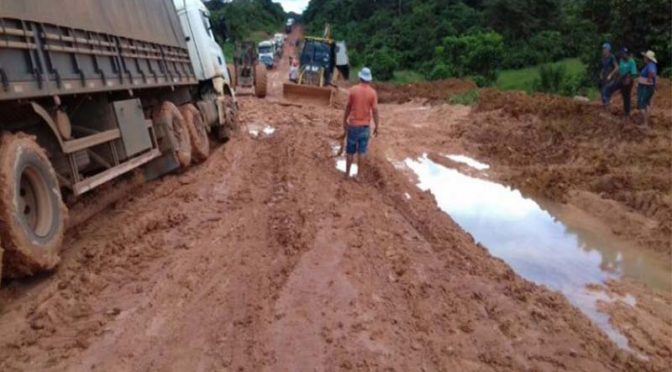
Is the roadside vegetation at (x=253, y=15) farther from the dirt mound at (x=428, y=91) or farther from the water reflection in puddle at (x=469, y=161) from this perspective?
the water reflection in puddle at (x=469, y=161)

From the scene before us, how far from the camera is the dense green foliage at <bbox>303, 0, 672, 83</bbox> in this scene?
20922 mm

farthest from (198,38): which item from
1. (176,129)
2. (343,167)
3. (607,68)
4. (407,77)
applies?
(407,77)

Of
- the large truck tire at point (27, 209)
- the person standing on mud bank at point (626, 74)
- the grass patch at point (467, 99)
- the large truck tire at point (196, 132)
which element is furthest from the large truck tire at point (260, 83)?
the large truck tire at point (27, 209)

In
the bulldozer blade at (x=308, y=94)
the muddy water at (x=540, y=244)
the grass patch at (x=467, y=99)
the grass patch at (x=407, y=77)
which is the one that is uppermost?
the bulldozer blade at (x=308, y=94)

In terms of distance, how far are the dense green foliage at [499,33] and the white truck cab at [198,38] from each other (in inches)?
588

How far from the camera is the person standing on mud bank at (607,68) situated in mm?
→ 14240

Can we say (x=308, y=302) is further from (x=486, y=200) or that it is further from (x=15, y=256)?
(x=486, y=200)

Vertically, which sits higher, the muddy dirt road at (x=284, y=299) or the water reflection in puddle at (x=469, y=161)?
the muddy dirt road at (x=284, y=299)

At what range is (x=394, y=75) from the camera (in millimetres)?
42250

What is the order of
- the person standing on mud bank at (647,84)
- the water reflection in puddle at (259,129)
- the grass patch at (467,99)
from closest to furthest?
the person standing on mud bank at (647,84) < the water reflection in puddle at (259,129) < the grass patch at (467,99)

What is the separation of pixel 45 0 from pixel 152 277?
262 cm

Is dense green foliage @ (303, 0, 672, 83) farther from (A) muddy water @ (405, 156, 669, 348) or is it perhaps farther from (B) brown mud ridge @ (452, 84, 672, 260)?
(A) muddy water @ (405, 156, 669, 348)

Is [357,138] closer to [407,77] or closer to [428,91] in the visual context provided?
[428,91]

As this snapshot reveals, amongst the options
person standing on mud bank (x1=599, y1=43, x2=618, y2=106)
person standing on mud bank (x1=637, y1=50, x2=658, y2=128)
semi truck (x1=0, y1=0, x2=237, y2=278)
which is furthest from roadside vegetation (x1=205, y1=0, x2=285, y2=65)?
semi truck (x1=0, y1=0, x2=237, y2=278)
